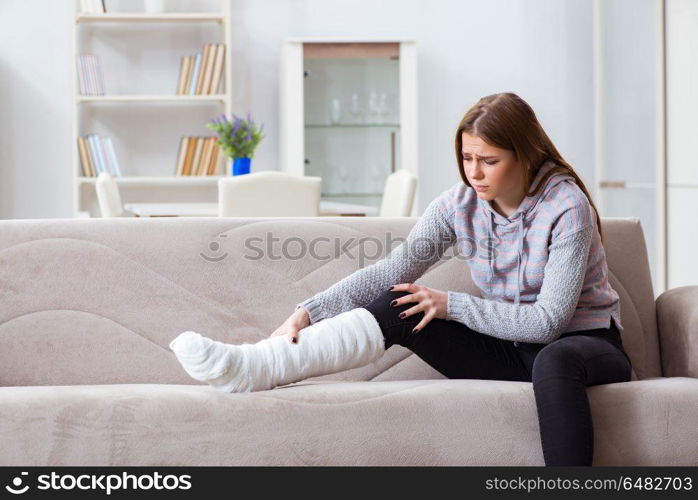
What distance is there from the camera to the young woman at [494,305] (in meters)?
1.69

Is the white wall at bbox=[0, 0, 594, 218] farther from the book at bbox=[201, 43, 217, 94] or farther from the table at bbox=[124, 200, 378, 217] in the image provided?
the table at bbox=[124, 200, 378, 217]

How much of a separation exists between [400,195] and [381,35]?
6.38ft

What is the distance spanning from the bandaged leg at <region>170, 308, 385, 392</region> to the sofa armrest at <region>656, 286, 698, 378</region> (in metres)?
0.70

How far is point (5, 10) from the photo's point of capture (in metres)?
5.26

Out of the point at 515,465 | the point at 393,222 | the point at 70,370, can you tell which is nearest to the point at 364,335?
the point at 515,465

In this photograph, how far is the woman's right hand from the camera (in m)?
1.76

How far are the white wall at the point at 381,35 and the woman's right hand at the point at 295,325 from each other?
3.73 m

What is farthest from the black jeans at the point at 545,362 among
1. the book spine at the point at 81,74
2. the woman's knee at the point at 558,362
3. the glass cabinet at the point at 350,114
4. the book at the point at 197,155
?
the book spine at the point at 81,74

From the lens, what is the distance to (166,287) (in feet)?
6.95

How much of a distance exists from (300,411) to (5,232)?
0.91 m

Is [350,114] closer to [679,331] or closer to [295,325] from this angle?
[679,331]

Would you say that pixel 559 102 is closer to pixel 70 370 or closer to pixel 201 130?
pixel 201 130

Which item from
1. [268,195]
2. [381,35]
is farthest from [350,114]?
[268,195]

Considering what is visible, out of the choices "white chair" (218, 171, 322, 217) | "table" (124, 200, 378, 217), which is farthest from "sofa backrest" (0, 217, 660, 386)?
"table" (124, 200, 378, 217)
